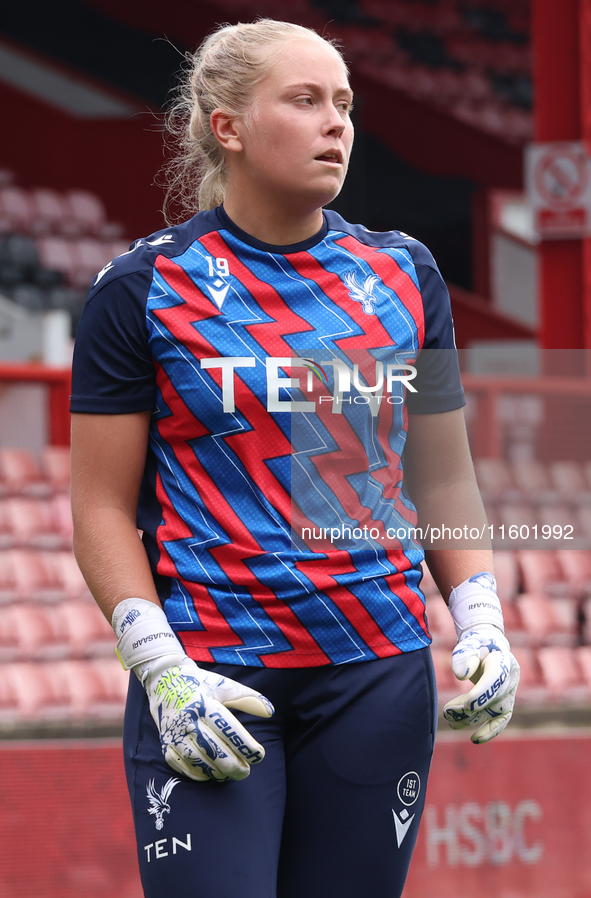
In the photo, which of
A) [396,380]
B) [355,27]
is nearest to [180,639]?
[396,380]

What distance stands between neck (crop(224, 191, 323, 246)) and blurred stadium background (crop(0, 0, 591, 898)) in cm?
41

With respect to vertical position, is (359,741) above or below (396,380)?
below

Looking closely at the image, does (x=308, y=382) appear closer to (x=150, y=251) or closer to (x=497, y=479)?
(x=150, y=251)

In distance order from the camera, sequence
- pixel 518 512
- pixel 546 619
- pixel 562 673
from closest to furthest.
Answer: pixel 518 512 < pixel 562 673 < pixel 546 619

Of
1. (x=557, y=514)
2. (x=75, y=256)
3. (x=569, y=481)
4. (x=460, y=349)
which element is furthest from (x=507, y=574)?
(x=75, y=256)

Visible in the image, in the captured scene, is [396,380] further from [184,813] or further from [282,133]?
[184,813]

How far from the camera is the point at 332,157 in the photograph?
54.4 inches

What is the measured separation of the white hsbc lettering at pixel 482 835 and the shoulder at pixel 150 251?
100 inches

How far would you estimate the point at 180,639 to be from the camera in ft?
4.44

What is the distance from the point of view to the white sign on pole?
23.2 ft

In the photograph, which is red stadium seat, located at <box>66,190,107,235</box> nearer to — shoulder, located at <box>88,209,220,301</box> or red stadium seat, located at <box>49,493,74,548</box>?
red stadium seat, located at <box>49,493,74,548</box>

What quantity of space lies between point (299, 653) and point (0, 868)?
240cm

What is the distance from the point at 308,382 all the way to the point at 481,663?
371 mm

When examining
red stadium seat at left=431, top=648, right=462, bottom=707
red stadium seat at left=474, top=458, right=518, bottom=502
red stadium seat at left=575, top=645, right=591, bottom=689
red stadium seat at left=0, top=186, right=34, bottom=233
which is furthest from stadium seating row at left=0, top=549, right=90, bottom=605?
red stadium seat at left=0, top=186, right=34, bottom=233
